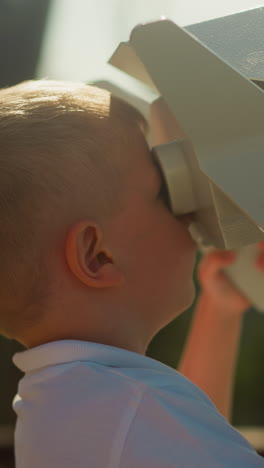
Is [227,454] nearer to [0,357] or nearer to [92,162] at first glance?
[92,162]

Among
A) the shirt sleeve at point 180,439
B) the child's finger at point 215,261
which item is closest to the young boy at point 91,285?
the shirt sleeve at point 180,439

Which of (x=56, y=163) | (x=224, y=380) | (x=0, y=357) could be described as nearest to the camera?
(x=56, y=163)

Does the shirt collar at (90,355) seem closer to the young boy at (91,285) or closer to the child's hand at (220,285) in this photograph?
the young boy at (91,285)

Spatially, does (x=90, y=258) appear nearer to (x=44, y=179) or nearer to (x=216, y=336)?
(x=44, y=179)

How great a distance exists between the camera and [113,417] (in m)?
0.56

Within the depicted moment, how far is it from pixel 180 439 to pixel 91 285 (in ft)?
0.60

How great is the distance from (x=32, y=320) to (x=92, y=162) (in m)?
0.17

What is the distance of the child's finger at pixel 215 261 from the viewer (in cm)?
85

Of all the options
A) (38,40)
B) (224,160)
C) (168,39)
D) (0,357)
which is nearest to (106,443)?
(224,160)

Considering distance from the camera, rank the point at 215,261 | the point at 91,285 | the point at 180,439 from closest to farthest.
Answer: the point at 180,439, the point at 91,285, the point at 215,261

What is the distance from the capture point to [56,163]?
2.10ft

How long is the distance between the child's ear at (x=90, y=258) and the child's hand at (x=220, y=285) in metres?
0.23

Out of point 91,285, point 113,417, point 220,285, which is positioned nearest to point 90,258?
point 91,285

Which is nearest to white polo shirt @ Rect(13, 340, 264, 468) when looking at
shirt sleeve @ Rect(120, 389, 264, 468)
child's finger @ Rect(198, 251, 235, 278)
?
shirt sleeve @ Rect(120, 389, 264, 468)
